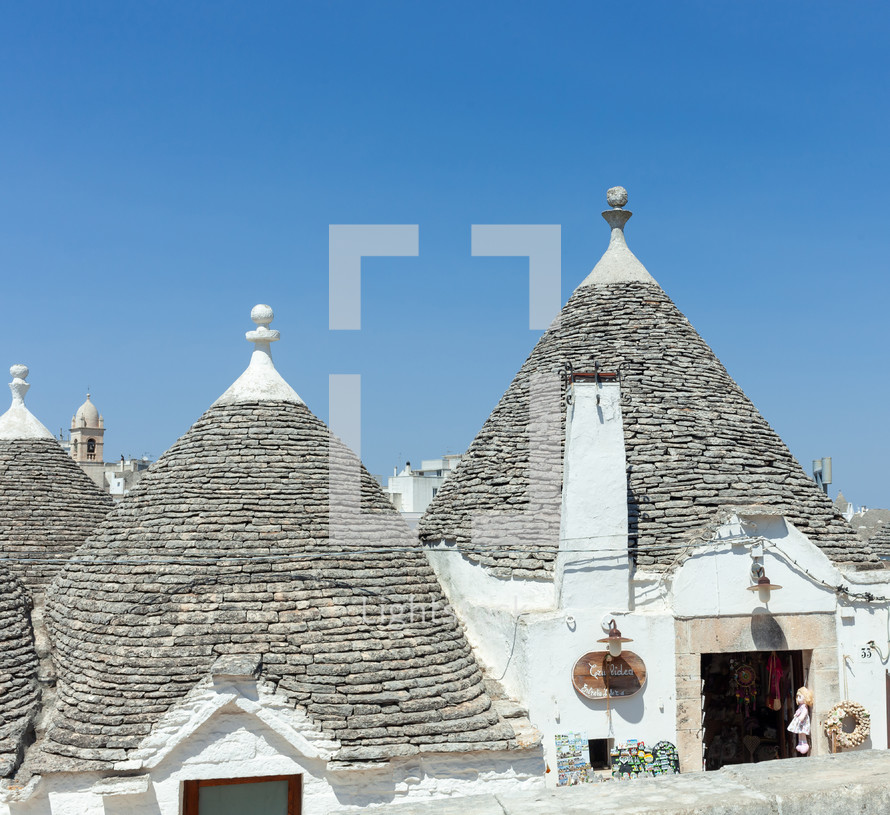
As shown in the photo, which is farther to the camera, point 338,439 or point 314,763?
point 338,439

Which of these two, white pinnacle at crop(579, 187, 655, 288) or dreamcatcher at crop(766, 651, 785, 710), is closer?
dreamcatcher at crop(766, 651, 785, 710)

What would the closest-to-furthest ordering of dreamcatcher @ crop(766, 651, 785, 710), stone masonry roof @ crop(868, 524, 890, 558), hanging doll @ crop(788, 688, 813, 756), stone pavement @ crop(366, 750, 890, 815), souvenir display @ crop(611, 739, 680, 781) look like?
1. stone pavement @ crop(366, 750, 890, 815)
2. souvenir display @ crop(611, 739, 680, 781)
3. hanging doll @ crop(788, 688, 813, 756)
4. dreamcatcher @ crop(766, 651, 785, 710)
5. stone masonry roof @ crop(868, 524, 890, 558)

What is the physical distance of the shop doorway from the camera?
35.7 ft

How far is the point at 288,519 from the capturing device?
10.2m

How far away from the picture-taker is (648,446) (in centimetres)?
1151

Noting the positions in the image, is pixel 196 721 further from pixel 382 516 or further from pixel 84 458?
pixel 84 458

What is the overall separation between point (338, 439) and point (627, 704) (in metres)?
4.90

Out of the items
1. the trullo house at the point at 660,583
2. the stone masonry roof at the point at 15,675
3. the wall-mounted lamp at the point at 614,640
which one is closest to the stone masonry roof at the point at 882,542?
the trullo house at the point at 660,583

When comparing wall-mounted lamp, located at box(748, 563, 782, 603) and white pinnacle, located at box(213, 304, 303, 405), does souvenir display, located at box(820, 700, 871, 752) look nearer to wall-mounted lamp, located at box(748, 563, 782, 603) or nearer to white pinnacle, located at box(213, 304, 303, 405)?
wall-mounted lamp, located at box(748, 563, 782, 603)

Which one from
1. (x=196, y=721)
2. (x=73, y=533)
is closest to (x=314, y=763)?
(x=196, y=721)

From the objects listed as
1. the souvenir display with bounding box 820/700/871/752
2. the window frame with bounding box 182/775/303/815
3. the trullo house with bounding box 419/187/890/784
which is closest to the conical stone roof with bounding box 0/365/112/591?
the window frame with bounding box 182/775/303/815

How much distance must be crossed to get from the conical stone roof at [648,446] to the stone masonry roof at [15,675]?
540 centimetres

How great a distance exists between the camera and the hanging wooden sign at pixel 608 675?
31.8 feet

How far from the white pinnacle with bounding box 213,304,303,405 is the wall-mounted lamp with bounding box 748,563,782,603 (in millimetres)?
6162
